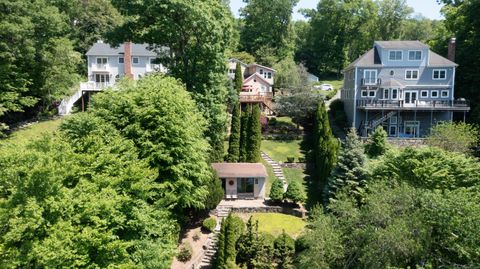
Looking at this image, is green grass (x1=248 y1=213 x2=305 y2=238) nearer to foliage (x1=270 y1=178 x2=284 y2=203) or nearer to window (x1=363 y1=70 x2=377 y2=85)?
foliage (x1=270 y1=178 x2=284 y2=203)

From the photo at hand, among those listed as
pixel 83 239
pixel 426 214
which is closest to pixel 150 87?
pixel 83 239

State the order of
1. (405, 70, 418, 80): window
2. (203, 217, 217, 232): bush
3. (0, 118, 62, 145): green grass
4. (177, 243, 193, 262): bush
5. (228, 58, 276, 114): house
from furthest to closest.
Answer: (228, 58, 276, 114): house < (405, 70, 418, 80): window < (0, 118, 62, 145): green grass < (203, 217, 217, 232): bush < (177, 243, 193, 262): bush

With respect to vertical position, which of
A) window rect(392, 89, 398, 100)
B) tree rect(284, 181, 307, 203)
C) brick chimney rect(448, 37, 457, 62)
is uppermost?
brick chimney rect(448, 37, 457, 62)

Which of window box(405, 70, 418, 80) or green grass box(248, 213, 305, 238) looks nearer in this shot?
green grass box(248, 213, 305, 238)

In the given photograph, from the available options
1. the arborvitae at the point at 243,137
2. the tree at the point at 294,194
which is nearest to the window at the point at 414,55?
the arborvitae at the point at 243,137

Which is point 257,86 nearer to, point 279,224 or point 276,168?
point 276,168

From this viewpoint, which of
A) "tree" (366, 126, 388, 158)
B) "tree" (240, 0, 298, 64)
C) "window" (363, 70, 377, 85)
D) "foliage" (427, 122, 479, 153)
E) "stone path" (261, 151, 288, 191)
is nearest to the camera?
"tree" (366, 126, 388, 158)

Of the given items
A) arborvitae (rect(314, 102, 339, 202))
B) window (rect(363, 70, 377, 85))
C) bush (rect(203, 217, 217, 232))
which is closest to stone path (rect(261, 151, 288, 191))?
arborvitae (rect(314, 102, 339, 202))

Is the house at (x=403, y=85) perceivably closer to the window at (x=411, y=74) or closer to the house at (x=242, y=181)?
the window at (x=411, y=74)
